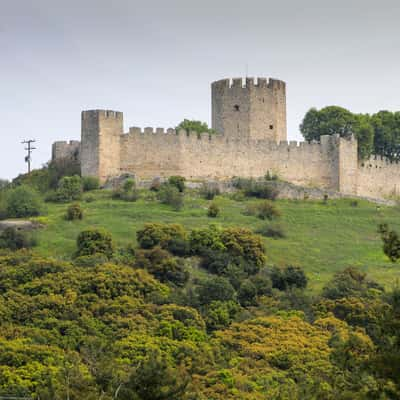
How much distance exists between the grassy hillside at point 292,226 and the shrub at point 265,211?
44 centimetres

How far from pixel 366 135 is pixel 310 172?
23.2 ft

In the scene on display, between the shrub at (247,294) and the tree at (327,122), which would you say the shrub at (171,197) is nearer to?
the shrub at (247,294)

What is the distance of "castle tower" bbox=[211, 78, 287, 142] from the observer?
7325 cm

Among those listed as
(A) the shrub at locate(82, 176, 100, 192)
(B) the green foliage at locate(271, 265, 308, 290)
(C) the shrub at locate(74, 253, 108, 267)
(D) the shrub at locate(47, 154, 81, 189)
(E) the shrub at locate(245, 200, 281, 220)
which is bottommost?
(B) the green foliage at locate(271, 265, 308, 290)

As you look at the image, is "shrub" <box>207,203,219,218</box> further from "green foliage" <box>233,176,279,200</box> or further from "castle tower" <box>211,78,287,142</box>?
"castle tower" <box>211,78,287,142</box>

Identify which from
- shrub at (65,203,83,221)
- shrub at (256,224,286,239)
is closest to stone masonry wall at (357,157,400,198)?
shrub at (256,224,286,239)

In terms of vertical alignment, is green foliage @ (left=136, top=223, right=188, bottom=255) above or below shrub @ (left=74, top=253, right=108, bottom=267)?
above

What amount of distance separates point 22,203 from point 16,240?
451 centimetres

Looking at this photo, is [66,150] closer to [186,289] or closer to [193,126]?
[193,126]

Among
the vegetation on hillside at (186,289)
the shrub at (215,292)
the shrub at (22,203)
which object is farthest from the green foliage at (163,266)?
the shrub at (22,203)

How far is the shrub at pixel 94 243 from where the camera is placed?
60031 mm

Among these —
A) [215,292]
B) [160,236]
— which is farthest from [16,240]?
[215,292]

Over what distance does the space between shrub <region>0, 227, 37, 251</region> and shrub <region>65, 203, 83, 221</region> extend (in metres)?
2.69

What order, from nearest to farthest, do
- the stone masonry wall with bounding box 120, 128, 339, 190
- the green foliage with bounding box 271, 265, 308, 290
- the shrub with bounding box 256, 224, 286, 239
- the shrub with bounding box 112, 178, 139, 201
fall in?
1. the green foliage with bounding box 271, 265, 308, 290
2. the shrub with bounding box 256, 224, 286, 239
3. the shrub with bounding box 112, 178, 139, 201
4. the stone masonry wall with bounding box 120, 128, 339, 190
